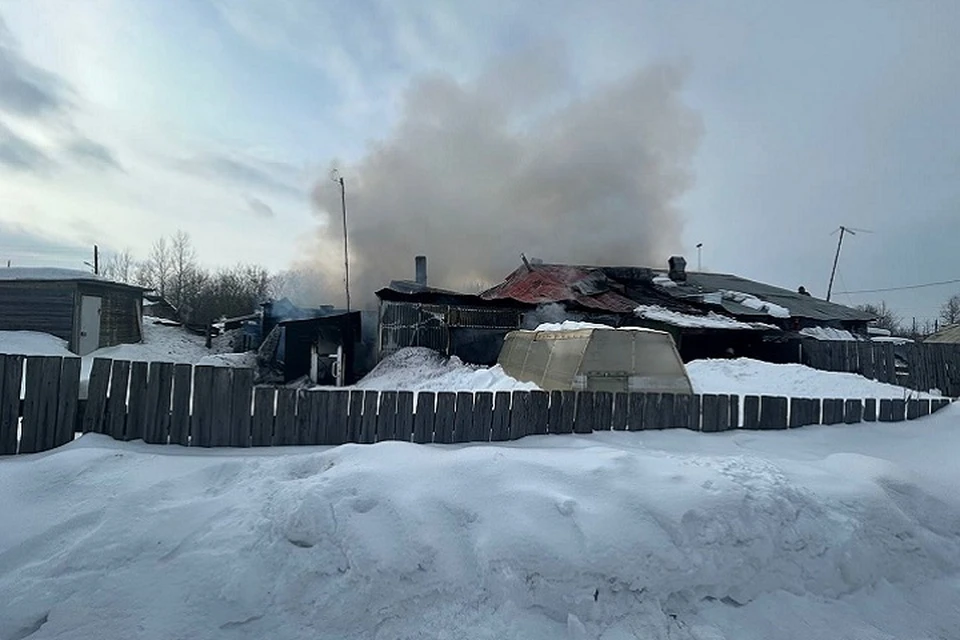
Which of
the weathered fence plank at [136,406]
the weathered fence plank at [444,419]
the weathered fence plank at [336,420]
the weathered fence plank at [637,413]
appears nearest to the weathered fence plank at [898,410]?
the weathered fence plank at [637,413]

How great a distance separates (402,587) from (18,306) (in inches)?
863

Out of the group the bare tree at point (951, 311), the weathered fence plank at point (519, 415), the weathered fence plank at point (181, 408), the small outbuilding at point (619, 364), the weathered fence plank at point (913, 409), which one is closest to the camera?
the weathered fence plank at point (181, 408)

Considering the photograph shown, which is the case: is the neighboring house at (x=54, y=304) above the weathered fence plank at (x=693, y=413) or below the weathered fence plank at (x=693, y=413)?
above

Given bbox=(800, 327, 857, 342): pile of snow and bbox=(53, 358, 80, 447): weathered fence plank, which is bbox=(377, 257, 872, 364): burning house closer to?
bbox=(800, 327, 857, 342): pile of snow

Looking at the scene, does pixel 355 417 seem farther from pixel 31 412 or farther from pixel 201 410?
pixel 31 412

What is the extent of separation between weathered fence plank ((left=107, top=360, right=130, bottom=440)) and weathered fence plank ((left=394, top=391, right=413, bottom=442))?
257 centimetres

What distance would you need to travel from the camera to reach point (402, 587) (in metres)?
3.05

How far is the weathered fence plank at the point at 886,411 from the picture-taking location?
7348 millimetres

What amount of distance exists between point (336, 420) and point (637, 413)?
3.62 metres

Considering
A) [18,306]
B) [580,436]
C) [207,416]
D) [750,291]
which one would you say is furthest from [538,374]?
[750,291]

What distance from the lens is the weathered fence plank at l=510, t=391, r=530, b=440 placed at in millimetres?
5660

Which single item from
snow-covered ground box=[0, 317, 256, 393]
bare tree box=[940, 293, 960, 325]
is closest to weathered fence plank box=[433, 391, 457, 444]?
snow-covered ground box=[0, 317, 256, 393]

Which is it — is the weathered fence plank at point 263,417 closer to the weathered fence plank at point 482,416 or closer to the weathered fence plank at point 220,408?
the weathered fence plank at point 220,408

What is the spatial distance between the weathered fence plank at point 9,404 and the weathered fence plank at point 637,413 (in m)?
6.24
